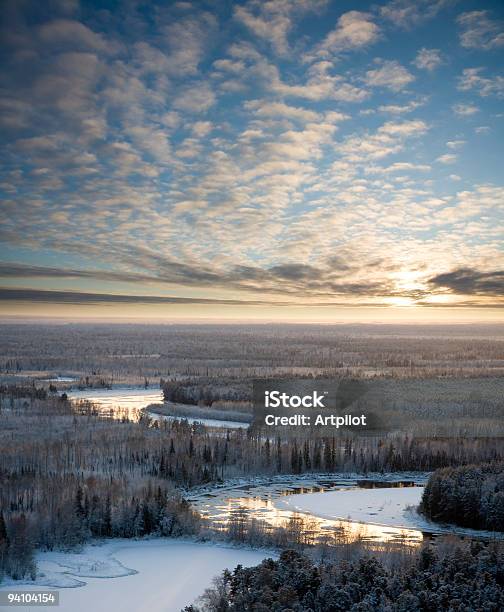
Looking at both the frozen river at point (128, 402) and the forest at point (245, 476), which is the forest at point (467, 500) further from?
the frozen river at point (128, 402)

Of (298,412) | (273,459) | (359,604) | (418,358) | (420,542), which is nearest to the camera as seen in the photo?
(359,604)

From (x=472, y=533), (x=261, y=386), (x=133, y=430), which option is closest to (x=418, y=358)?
(x=261, y=386)

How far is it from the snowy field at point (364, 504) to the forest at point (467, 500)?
1.15 metres

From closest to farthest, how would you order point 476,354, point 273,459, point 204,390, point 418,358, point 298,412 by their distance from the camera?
point 273,459, point 298,412, point 204,390, point 418,358, point 476,354

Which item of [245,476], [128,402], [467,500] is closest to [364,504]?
[467,500]

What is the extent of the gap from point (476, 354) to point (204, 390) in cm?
9709

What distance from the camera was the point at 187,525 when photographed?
24.6 meters

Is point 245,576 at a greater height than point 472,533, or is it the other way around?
point 245,576

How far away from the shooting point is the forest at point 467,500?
26.6 m

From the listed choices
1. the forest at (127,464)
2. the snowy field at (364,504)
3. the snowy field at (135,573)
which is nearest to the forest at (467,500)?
the snowy field at (364,504)

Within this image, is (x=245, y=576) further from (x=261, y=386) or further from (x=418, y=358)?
(x=418, y=358)

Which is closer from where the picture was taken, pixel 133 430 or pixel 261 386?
pixel 133 430

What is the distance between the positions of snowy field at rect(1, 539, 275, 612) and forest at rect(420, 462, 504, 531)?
8995 mm

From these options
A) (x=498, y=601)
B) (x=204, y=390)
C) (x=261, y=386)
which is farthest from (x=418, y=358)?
(x=498, y=601)
